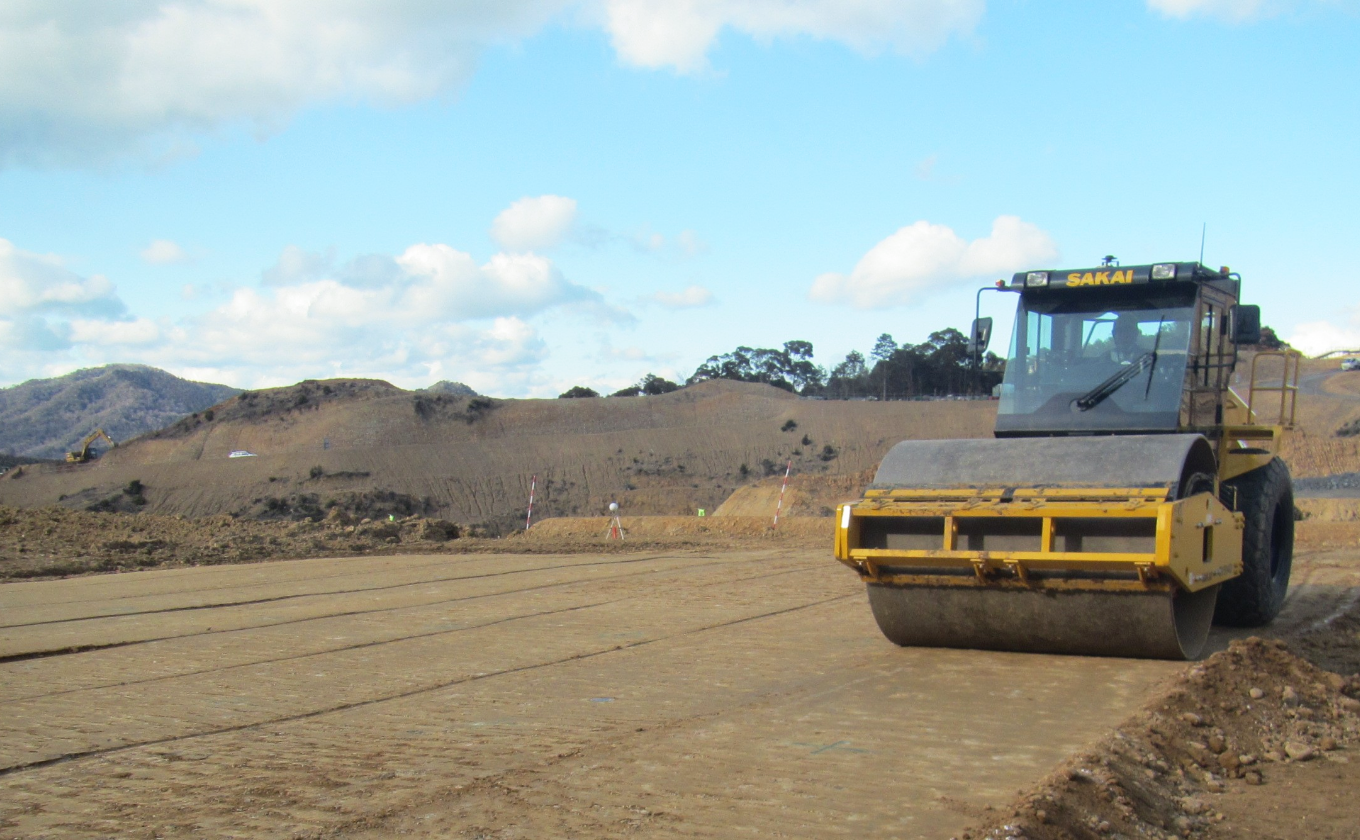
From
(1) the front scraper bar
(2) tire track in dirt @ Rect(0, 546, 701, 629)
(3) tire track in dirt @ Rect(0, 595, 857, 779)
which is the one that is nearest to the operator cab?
(1) the front scraper bar

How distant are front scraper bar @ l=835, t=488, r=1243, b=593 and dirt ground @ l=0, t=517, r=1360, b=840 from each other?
0.66 m

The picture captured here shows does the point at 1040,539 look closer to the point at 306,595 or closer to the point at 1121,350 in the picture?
the point at 1121,350

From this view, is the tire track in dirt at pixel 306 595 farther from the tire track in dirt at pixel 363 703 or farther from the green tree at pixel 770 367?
the green tree at pixel 770 367

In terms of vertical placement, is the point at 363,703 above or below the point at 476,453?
below

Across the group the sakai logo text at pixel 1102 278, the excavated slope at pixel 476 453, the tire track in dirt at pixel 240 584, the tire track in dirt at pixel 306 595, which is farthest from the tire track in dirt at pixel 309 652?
the excavated slope at pixel 476 453

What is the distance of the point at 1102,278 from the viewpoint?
929 centimetres

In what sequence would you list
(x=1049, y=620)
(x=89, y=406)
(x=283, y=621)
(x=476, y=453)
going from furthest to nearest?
(x=89, y=406) → (x=476, y=453) → (x=283, y=621) → (x=1049, y=620)

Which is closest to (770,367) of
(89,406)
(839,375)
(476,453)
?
(839,375)

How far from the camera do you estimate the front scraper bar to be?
7070mm

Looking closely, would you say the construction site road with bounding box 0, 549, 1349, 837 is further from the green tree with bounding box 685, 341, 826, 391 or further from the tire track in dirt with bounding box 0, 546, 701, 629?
the green tree with bounding box 685, 341, 826, 391

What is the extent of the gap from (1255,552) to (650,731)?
6085 mm

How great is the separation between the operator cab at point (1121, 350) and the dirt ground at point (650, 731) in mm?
2019

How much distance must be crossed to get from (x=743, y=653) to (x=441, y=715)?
2.88 m

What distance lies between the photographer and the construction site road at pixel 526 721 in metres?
4.77
